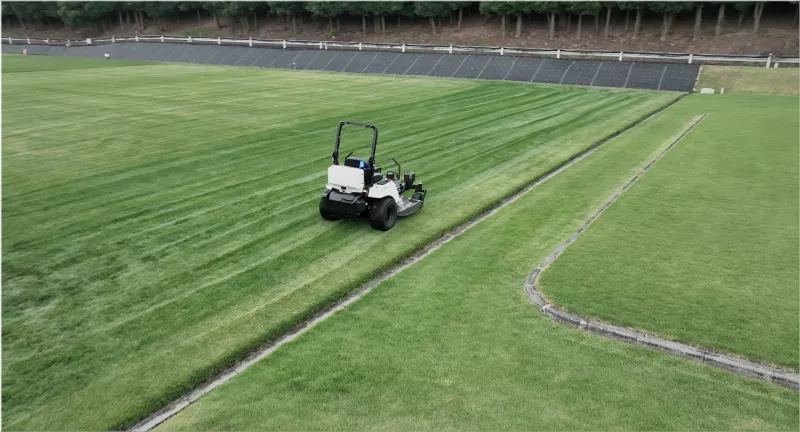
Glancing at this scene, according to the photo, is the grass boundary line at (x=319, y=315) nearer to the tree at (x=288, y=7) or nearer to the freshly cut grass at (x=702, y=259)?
the freshly cut grass at (x=702, y=259)

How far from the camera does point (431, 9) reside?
60125 millimetres

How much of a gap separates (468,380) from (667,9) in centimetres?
5369

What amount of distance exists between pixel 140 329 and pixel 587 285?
7.86 m

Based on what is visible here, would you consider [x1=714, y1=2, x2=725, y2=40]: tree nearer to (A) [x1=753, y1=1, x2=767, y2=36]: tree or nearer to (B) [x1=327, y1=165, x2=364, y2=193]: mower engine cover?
(A) [x1=753, y1=1, x2=767, y2=36]: tree

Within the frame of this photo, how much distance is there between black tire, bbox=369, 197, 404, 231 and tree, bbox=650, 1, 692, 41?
48864 mm

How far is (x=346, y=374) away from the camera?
765 cm

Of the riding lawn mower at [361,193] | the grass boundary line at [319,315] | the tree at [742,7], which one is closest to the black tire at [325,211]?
the riding lawn mower at [361,193]

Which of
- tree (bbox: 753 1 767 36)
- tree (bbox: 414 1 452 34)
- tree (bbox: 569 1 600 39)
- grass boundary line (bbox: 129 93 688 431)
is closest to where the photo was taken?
grass boundary line (bbox: 129 93 688 431)

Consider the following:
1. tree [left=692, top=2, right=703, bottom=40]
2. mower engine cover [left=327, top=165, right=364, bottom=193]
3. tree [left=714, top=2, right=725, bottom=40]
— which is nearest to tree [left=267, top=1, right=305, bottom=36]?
tree [left=692, top=2, right=703, bottom=40]

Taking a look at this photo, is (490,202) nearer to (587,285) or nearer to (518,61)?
(587,285)

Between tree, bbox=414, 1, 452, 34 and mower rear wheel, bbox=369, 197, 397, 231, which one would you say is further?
tree, bbox=414, 1, 452, 34

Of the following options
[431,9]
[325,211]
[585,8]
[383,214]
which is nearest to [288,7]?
[431,9]

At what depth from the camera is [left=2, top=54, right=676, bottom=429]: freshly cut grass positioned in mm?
8031

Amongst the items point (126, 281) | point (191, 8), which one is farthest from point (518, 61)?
point (191, 8)
